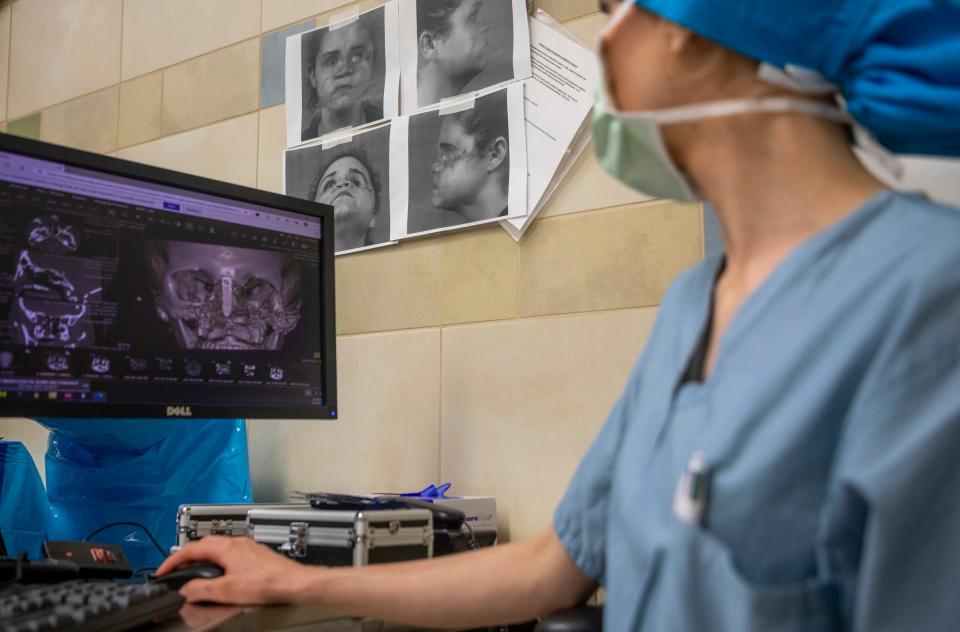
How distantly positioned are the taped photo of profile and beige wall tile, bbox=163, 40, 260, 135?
1.67ft

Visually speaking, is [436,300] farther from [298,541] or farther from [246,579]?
[246,579]

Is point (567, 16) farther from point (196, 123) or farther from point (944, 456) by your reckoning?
point (944, 456)

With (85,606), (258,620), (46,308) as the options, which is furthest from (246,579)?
(46,308)

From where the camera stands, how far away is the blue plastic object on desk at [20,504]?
1501 mm

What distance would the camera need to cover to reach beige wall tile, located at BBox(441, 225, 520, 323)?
1.72 metres

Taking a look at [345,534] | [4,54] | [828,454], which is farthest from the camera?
[4,54]

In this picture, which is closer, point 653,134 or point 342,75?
point 653,134

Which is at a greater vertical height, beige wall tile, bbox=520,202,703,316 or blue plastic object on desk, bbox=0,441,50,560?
beige wall tile, bbox=520,202,703,316

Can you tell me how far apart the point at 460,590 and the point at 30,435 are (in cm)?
176

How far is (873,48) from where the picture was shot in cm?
81

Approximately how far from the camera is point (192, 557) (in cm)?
113

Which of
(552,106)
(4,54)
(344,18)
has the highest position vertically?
(4,54)

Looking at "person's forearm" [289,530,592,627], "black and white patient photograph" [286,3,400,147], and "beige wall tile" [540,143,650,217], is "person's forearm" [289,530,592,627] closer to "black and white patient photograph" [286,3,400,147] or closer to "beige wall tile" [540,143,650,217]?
"beige wall tile" [540,143,650,217]

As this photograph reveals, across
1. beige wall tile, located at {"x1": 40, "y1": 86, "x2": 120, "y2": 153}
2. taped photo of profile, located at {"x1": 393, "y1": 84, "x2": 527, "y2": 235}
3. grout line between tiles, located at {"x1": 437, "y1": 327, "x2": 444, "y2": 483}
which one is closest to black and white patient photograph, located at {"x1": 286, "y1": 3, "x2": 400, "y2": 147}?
taped photo of profile, located at {"x1": 393, "y1": 84, "x2": 527, "y2": 235}
